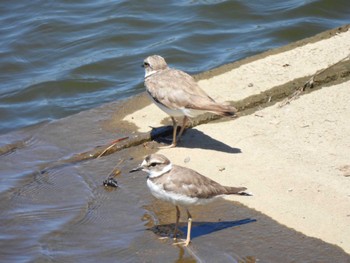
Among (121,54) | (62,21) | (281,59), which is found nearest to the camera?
(281,59)

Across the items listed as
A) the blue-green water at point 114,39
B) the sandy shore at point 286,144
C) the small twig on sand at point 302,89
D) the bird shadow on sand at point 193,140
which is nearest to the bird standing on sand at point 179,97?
the bird shadow on sand at point 193,140

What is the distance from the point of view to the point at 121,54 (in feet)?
41.5

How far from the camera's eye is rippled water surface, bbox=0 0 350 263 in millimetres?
5688

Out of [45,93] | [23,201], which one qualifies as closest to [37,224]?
[23,201]

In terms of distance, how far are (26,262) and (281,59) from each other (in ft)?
15.2

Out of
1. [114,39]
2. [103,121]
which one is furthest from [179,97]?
[114,39]

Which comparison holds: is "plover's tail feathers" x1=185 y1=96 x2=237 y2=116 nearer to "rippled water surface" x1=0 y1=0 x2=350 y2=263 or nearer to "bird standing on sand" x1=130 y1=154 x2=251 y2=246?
"rippled water surface" x1=0 y1=0 x2=350 y2=263

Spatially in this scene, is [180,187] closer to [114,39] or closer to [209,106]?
[209,106]

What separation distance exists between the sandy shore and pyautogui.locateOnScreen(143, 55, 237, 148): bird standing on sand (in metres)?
0.32

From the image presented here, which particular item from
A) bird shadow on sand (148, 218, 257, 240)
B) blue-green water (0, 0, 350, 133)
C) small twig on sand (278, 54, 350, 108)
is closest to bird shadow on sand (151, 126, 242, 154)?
small twig on sand (278, 54, 350, 108)

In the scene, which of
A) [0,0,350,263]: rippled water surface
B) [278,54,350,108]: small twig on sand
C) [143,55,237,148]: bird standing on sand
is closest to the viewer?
[0,0,350,263]: rippled water surface

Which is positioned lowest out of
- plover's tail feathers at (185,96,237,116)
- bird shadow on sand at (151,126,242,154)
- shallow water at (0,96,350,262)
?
shallow water at (0,96,350,262)

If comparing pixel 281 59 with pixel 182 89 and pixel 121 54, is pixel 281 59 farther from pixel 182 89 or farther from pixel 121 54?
pixel 121 54

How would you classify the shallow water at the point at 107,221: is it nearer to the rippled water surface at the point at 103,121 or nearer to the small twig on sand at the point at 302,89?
the rippled water surface at the point at 103,121
